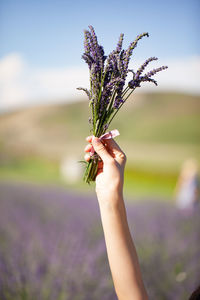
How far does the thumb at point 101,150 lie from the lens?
2.70 ft

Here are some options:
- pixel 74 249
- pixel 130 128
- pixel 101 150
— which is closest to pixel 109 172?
pixel 101 150

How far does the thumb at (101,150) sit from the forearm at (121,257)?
0.36 ft

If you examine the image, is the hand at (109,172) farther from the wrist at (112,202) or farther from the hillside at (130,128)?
the hillside at (130,128)

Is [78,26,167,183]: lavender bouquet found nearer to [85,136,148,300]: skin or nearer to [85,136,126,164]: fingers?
[85,136,126,164]: fingers

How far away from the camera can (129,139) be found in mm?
6758

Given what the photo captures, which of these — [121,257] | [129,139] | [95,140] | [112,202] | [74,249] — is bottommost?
[129,139]

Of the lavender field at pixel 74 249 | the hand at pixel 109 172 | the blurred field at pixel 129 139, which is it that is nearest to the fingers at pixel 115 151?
the hand at pixel 109 172

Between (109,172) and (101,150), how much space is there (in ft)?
0.20

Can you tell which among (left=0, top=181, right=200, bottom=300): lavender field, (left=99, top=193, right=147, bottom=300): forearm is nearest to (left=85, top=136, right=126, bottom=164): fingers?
(left=99, top=193, right=147, bottom=300): forearm

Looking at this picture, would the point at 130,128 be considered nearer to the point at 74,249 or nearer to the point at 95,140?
the point at 74,249

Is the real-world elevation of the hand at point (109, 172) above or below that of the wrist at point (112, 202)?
above

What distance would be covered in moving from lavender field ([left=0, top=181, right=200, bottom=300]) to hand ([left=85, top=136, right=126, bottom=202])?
0.84 metres

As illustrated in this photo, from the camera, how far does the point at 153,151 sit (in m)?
6.97

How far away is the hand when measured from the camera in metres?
0.78
